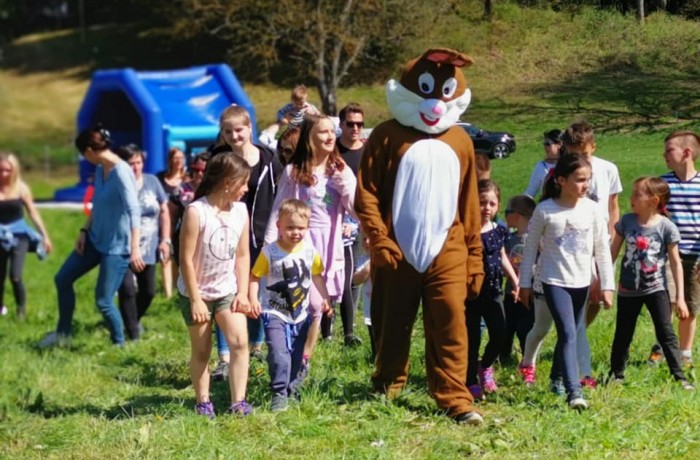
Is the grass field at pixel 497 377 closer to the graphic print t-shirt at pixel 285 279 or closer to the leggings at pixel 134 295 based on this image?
the leggings at pixel 134 295

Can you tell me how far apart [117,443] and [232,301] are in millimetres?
969

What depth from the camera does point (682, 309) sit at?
618cm

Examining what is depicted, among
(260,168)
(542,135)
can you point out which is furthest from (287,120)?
(542,135)

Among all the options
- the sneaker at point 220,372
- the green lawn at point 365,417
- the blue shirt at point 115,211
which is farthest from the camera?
the blue shirt at point 115,211

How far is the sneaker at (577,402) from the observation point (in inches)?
222

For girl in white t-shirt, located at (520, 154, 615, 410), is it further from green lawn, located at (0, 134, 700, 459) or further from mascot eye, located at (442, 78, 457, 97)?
mascot eye, located at (442, 78, 457, 97)

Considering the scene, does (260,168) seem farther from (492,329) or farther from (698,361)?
(698,361)

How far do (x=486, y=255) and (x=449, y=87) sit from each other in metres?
0.99

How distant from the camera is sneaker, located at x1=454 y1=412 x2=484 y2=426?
215 inches

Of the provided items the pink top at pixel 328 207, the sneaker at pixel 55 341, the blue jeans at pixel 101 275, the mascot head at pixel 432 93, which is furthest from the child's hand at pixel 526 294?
the sneaker at pixel 55 341

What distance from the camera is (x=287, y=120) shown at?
7492 millimetres

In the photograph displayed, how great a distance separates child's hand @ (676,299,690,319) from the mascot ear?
6.24 feet

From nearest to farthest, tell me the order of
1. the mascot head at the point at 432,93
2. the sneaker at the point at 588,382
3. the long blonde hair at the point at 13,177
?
the mascot head at the point at 432,93 → the sneaker at the point at 588,382 → the long blonde hair at the point at 13,177

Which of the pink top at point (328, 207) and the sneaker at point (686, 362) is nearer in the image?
the sneaker at point (686, 362)
